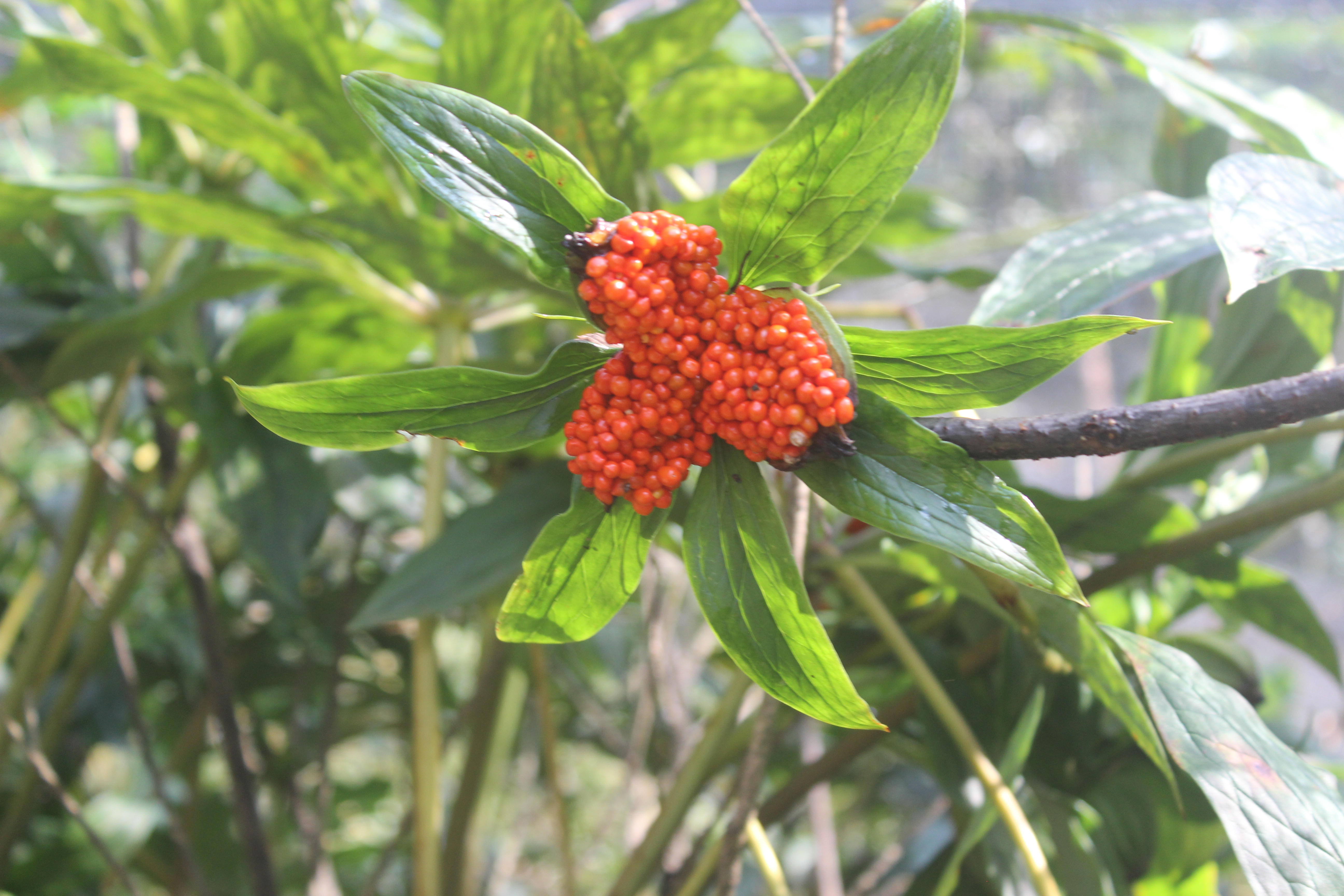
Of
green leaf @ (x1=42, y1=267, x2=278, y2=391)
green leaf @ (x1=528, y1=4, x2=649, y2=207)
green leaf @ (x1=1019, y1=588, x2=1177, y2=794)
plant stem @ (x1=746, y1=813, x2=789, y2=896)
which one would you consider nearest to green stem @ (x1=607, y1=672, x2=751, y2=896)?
plant stem @ (x1=746, y1=813, x2=789, y2=896)

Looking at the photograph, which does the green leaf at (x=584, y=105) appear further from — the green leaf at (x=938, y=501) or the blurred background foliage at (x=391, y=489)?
the green leaf at (x=938, y=501)

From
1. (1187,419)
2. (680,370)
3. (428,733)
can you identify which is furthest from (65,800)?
(1187,419)

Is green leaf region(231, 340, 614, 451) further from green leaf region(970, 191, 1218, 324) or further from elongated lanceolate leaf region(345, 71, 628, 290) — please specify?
green leaf region(970, 191, 1218, 324)

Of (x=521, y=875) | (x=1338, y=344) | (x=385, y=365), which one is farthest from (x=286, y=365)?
(x=1338, y=344)

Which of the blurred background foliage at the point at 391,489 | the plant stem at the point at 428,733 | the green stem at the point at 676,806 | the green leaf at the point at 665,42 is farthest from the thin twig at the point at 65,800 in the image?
the green leaf at the point at 665,42

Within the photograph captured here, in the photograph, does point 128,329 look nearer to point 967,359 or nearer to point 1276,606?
point 967,359

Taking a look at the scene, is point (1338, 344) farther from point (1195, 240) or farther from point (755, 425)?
point (755, 425)
